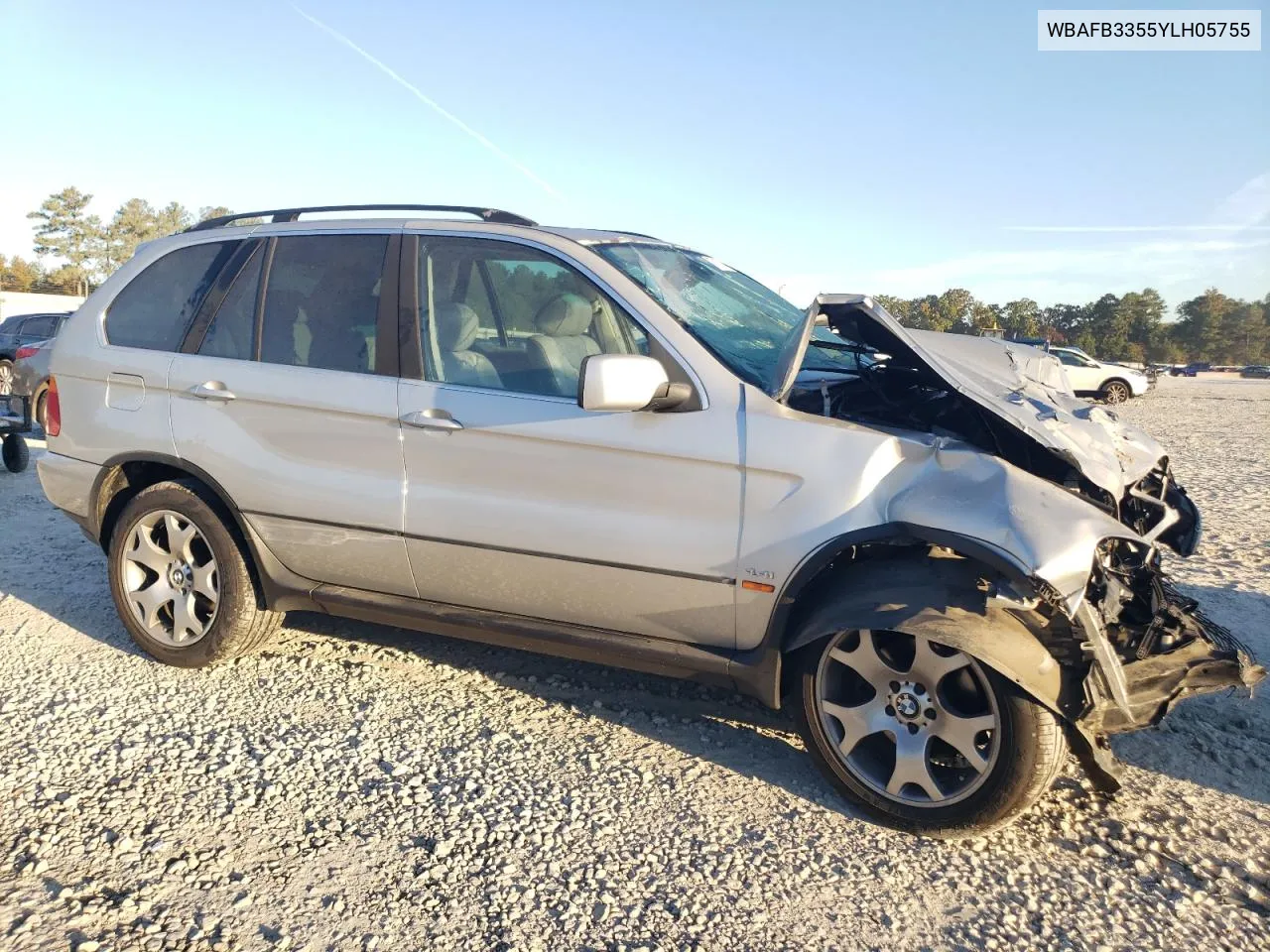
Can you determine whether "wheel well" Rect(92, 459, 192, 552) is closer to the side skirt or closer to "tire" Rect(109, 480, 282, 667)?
"tire" Rect(109, 480, 282, 667)

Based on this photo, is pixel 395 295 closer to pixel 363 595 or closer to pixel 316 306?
pixel 316 306

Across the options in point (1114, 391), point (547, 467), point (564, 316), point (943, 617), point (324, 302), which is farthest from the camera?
point (1114, 391)

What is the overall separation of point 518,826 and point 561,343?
68.0 inches

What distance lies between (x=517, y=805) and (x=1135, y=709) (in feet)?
6.64

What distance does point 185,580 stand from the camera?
397 centimetres

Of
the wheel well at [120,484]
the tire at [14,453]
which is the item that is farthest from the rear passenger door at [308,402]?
the tire at [14,453]

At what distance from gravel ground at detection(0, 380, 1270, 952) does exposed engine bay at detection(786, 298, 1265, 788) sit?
1.52 ft

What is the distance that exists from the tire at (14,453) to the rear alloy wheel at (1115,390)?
2568 centimetres

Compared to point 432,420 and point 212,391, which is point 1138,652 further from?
point 212,391

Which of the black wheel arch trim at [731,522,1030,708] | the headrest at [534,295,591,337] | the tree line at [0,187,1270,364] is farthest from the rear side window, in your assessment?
the tree line at [0,187,1270,364]

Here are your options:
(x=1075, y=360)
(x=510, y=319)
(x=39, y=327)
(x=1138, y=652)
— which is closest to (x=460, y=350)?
(x=510, y=319)

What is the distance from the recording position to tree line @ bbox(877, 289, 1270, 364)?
6631cm

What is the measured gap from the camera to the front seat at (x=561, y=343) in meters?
3.29

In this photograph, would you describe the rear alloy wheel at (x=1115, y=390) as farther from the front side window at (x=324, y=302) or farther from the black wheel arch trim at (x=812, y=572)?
the front side window at (x=324, y=302)
